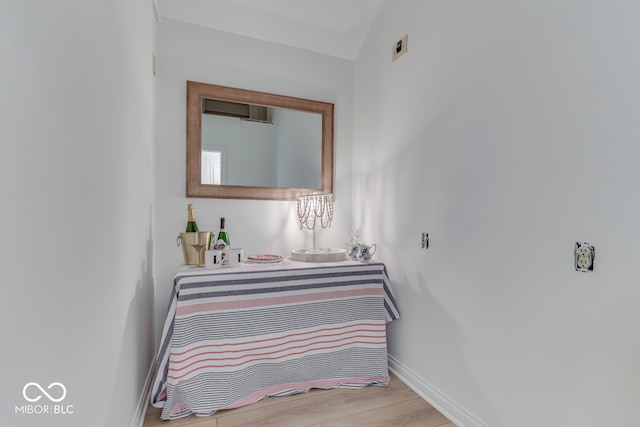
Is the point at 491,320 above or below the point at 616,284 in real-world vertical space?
below

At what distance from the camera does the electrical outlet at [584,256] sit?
1011 mm

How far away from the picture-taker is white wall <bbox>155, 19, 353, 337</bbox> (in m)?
2.00

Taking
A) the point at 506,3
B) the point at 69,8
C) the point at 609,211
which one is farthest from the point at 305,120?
the point at 609,211

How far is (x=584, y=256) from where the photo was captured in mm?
1030

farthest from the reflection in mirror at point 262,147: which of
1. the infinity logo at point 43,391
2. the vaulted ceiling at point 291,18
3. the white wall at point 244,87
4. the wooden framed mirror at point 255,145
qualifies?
the infinity logo at point 43,391

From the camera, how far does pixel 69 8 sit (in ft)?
2.36

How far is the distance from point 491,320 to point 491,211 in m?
0.49

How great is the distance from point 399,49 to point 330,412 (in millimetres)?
2259

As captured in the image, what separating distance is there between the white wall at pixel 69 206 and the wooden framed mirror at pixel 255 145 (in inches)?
28.4

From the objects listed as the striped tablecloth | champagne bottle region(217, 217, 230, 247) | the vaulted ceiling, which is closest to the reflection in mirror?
champagne bottle region(217, 217, 230, 247)

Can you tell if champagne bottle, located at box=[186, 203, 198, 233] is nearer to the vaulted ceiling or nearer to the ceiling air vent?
the ceiling air vent

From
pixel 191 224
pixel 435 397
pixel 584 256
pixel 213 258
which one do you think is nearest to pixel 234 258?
pixel 213 258

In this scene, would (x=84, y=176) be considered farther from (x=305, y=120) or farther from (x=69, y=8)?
(x=305, y=120)

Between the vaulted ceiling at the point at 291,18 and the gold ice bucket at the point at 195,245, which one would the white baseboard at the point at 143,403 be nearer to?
the gold ice bucket at the point at 195,245
